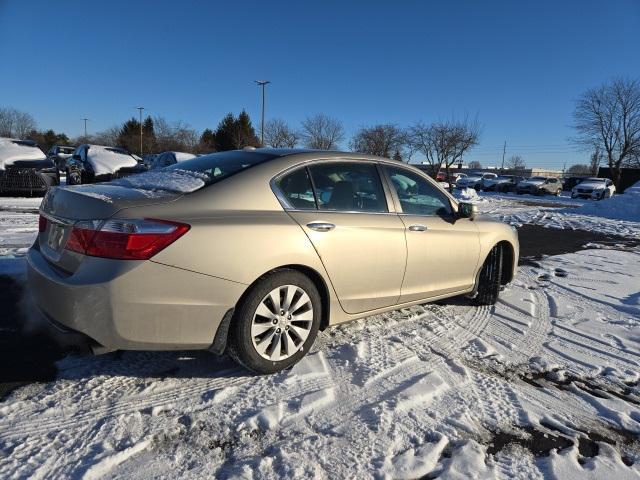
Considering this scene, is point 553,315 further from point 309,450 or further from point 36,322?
point 36,322

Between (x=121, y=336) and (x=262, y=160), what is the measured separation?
1.47 m

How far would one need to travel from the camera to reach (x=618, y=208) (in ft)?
56.7

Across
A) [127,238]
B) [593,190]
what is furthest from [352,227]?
[593,190]

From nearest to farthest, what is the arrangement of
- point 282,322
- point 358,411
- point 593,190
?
point 358,411
point 282,322
point 593,190

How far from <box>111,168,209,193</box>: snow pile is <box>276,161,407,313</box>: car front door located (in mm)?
556

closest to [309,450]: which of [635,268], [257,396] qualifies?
[257,396]

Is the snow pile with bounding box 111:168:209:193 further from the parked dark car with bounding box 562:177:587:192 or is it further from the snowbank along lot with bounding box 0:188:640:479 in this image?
the parked dark car with bounding box 562:177:587:192

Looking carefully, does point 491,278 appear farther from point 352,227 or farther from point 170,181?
point 170,181

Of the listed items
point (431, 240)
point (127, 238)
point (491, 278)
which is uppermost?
point (127, 238)

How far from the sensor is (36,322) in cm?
360

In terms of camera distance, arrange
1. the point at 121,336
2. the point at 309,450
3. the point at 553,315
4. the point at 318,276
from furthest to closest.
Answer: the point at 553,315
the point at 318,276
the point at 121,336
the point at 309,450

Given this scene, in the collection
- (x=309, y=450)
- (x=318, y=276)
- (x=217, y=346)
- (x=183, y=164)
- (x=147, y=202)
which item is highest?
(x=183, y=164)

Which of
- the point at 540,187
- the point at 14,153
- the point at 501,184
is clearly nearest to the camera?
the point at 14,153

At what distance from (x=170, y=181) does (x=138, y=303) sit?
1000mm
